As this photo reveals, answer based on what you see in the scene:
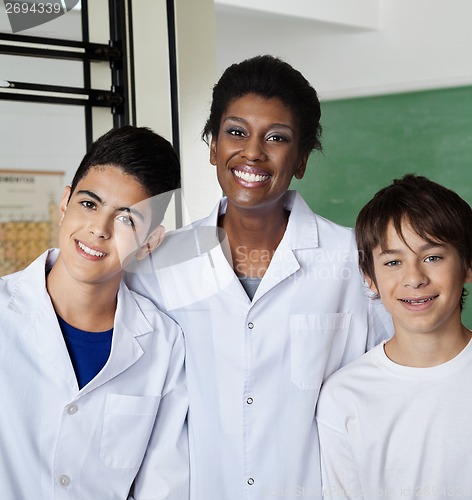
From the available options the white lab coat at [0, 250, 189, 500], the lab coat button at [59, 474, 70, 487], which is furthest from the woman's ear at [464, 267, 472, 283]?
the lab coat button at [59, 474, 70, 487]

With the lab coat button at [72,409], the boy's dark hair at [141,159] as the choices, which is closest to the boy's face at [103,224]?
the boy's dark hair at [141,159]

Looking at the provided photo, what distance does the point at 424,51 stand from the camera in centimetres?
108

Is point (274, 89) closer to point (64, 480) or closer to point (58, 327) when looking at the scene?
point (58, 327)

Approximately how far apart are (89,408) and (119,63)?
19.5 inches

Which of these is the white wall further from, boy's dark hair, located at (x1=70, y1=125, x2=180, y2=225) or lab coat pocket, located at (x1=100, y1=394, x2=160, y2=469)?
lab coat pocket, located at (x1=100, y1=394, x2=160, y2=469)

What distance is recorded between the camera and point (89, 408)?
30.0 inches

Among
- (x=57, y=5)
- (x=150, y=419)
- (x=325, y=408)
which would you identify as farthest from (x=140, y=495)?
(x=57, y=5)

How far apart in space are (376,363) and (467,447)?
12 cm

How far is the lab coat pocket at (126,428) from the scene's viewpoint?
2.54 ft

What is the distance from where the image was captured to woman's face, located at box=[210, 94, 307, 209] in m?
0.79

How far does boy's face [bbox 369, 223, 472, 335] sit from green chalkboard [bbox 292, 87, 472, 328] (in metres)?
0.18

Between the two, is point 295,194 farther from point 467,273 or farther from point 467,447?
point 467,447

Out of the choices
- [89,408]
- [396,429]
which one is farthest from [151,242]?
[396,429]

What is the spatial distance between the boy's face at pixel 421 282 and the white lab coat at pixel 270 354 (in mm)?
70
